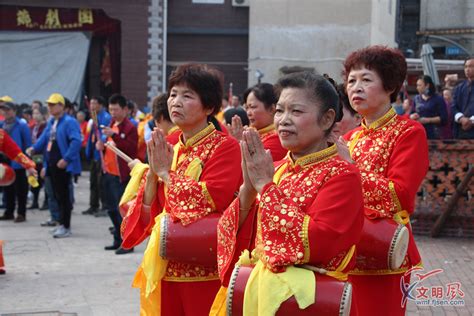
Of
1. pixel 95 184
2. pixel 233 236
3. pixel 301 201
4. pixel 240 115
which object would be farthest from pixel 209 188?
pixel 95 184

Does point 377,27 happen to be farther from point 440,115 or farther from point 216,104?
point 216,104

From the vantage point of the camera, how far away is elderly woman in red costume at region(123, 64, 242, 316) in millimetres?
4258

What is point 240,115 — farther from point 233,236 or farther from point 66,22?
point 66,22

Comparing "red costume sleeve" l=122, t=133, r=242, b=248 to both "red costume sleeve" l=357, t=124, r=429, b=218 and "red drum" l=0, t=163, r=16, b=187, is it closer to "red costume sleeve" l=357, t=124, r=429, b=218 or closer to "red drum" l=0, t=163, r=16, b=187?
"red costume sleeve" l=357, t=124, r=429, b=218

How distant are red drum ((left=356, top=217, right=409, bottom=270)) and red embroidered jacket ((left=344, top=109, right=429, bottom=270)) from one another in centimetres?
8

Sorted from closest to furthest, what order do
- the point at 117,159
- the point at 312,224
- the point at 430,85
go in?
1. the point at 312,224
2. the point at 117,159
3. the point at 430,85

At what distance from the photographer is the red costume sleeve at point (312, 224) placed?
122 inches

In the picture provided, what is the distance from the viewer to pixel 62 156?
33.9 feet

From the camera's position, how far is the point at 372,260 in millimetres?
4055

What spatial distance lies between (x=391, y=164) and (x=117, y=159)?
561cm

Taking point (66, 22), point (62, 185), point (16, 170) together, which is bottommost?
point (16, 170)

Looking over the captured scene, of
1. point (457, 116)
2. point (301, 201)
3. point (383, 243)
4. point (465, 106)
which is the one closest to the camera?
point (301, 201)

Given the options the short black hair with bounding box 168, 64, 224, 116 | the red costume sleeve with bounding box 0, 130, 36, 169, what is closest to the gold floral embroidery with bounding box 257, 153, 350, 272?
the short black hair with bounding box 168, 64, 224, 116

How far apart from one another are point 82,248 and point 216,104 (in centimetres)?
560
